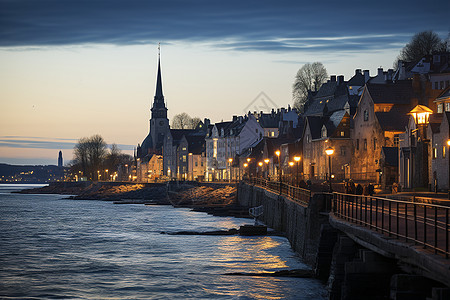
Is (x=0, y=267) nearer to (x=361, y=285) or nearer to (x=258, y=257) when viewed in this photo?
(x=258, y=257)

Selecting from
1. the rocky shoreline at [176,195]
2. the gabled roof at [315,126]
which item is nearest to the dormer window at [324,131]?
the gabled roof at [315,126]

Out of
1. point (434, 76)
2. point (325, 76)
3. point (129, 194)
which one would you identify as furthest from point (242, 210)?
point (129, 194)

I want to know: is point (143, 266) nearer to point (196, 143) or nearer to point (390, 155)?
point (390, 155)

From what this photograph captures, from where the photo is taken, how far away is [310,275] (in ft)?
95.3

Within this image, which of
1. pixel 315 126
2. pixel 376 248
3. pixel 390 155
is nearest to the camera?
pixel 376 248

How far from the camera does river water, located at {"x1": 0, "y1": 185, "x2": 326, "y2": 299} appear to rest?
29094 millimetres

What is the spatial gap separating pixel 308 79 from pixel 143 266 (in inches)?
3825

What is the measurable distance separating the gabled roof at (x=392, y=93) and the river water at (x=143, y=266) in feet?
75.7

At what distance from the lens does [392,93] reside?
7181 cm

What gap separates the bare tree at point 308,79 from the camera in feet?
421

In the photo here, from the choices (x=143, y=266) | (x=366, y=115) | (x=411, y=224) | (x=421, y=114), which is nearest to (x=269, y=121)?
(x=366, y=115)

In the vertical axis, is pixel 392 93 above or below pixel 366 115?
above

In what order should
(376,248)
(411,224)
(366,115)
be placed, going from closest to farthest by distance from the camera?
(376,248), (411,224), (366,115)

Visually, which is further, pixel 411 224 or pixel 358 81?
pixel 358 81
